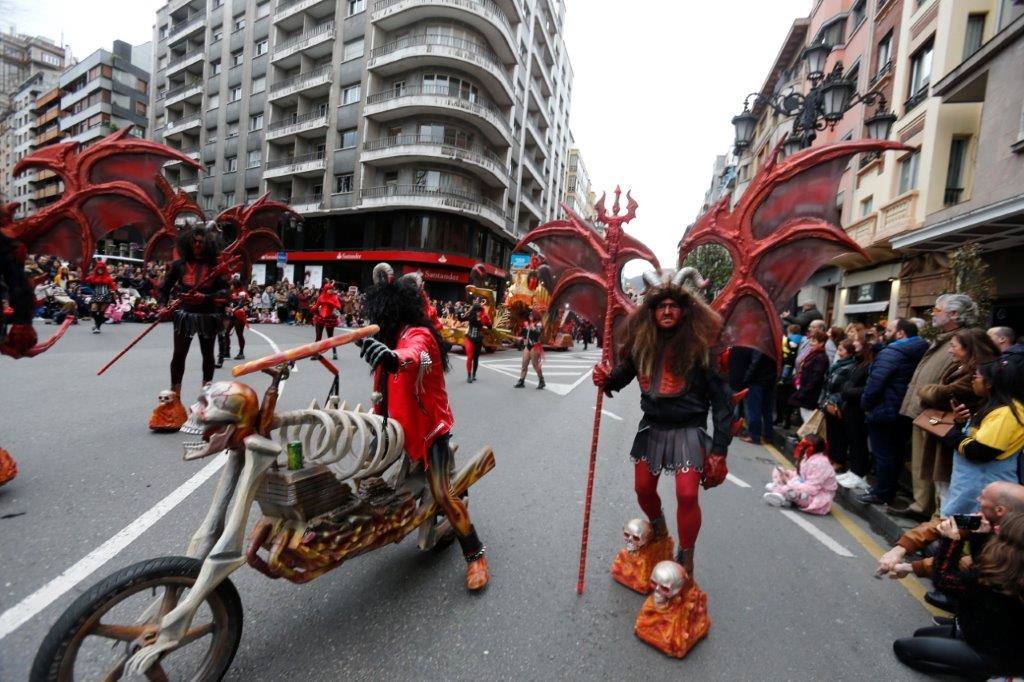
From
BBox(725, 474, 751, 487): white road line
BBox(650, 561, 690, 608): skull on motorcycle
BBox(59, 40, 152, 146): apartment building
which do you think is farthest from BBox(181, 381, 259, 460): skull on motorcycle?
BBox(59, 40, 152, 146): apartment building

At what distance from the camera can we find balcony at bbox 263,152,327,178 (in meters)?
32.9

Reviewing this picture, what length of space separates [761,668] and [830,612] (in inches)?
33.5

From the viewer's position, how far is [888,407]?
4.48 m

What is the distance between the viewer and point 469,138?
31.7 meters

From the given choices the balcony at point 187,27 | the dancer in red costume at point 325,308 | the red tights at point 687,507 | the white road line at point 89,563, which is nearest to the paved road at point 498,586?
the white road line at point 89,563

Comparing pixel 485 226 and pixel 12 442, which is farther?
pixel 485 226

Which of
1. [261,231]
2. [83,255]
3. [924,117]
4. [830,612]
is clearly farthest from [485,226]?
[830,612]

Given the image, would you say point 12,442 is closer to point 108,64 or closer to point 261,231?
point 261,231

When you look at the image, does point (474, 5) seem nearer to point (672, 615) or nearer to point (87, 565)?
point (87, 565)

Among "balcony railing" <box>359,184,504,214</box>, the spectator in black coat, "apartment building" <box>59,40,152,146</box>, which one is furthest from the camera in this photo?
"apartment building" <box>59,40,152,146</box>

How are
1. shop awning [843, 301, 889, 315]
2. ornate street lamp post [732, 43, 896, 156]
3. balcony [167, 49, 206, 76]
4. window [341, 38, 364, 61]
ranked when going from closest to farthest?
ornate street lamp post [732, 43, 896, 156] → shop awning [843, 301, 889, 315] → window [341, 38, 364, 61] → balcony [167, 49, 206, 76]

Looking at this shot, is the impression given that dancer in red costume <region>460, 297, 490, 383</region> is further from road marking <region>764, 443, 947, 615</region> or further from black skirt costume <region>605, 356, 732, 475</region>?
black skirt costume <region>605, 356, 732, 475</region>

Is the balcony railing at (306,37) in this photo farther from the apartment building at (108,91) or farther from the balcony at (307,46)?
the apartment building at (108,91)

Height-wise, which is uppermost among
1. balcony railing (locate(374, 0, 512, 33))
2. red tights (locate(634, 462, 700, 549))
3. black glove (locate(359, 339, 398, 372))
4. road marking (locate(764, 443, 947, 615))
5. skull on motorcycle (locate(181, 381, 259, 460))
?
balcony railing (locate(374, 0, 512, 33))
